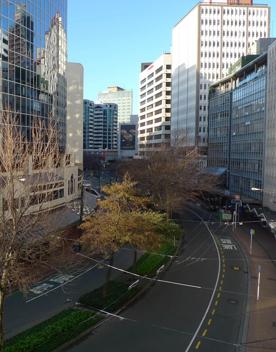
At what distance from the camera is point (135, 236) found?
29.7 m

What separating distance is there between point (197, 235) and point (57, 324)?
3336cm

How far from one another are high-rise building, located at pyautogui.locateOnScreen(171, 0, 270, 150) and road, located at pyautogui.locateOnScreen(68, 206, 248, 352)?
94.5 m

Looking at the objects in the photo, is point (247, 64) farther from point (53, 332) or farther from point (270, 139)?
point (53, 332)

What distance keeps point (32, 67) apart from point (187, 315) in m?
32.8

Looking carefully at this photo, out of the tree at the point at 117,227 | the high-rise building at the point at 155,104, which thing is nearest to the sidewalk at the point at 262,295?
the tree at the point at 117,227

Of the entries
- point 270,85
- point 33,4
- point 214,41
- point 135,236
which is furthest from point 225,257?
point 214,41

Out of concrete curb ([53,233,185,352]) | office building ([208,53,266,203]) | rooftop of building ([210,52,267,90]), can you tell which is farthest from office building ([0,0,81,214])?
rooftop of building ([210,52,267,90])

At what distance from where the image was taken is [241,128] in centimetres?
8875

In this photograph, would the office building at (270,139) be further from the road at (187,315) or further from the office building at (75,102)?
the office building at (75,102)

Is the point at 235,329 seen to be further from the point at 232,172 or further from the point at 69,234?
the point at 232,172

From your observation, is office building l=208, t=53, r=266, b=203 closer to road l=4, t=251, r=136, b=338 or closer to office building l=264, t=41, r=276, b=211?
office building l=264, t=41, r=276, b=211

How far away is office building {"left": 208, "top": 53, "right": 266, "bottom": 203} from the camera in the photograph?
7769cm

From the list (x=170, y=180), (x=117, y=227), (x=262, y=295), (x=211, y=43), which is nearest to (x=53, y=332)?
(x=117, y=227)

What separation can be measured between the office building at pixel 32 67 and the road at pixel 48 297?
346 inches
